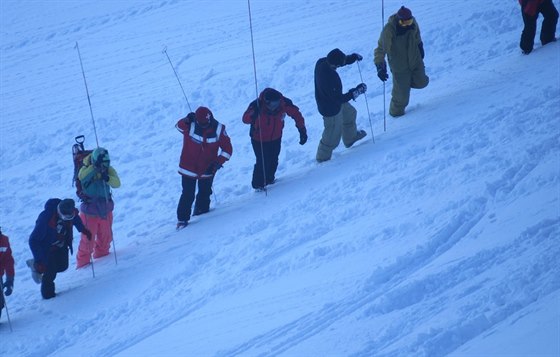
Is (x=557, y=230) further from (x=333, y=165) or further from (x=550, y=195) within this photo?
(x=333, y=165)

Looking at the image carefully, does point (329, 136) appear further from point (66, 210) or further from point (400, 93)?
point (66, 210)

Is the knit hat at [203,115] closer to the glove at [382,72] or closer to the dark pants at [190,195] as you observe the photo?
the dark pants at [190,195]

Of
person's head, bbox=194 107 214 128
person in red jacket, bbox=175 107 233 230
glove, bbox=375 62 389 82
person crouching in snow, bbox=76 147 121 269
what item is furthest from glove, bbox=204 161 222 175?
glove, bbox=375 62 389 82

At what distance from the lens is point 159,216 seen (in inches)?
451

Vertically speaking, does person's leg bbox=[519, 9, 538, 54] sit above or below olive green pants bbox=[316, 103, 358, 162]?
above

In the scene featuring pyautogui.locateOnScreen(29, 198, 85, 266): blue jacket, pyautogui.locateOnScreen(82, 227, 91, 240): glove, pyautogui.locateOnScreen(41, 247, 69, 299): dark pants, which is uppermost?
pyautogui.locateOnScreen(29, 198, 85, 266): blue jacket

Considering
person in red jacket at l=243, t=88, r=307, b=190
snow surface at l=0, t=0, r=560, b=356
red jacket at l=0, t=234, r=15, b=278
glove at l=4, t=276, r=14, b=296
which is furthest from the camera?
person in red jacket at l=243, t=88, r=307, b=190

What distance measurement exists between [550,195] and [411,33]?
12.0 ft

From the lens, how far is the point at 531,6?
11.9 metres

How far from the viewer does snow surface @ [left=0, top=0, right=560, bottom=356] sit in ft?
23.1

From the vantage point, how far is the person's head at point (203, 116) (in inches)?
389

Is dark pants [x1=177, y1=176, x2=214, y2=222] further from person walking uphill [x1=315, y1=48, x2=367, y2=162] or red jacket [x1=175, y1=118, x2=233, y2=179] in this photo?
person walking uphill [x1=315, y1=48, x2=367, y2=162]

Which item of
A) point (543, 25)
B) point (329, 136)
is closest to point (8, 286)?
point (329, 136)

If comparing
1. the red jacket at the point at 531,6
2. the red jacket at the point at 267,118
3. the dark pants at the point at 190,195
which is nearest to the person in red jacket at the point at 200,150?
the dark pants at the point at 190,195
